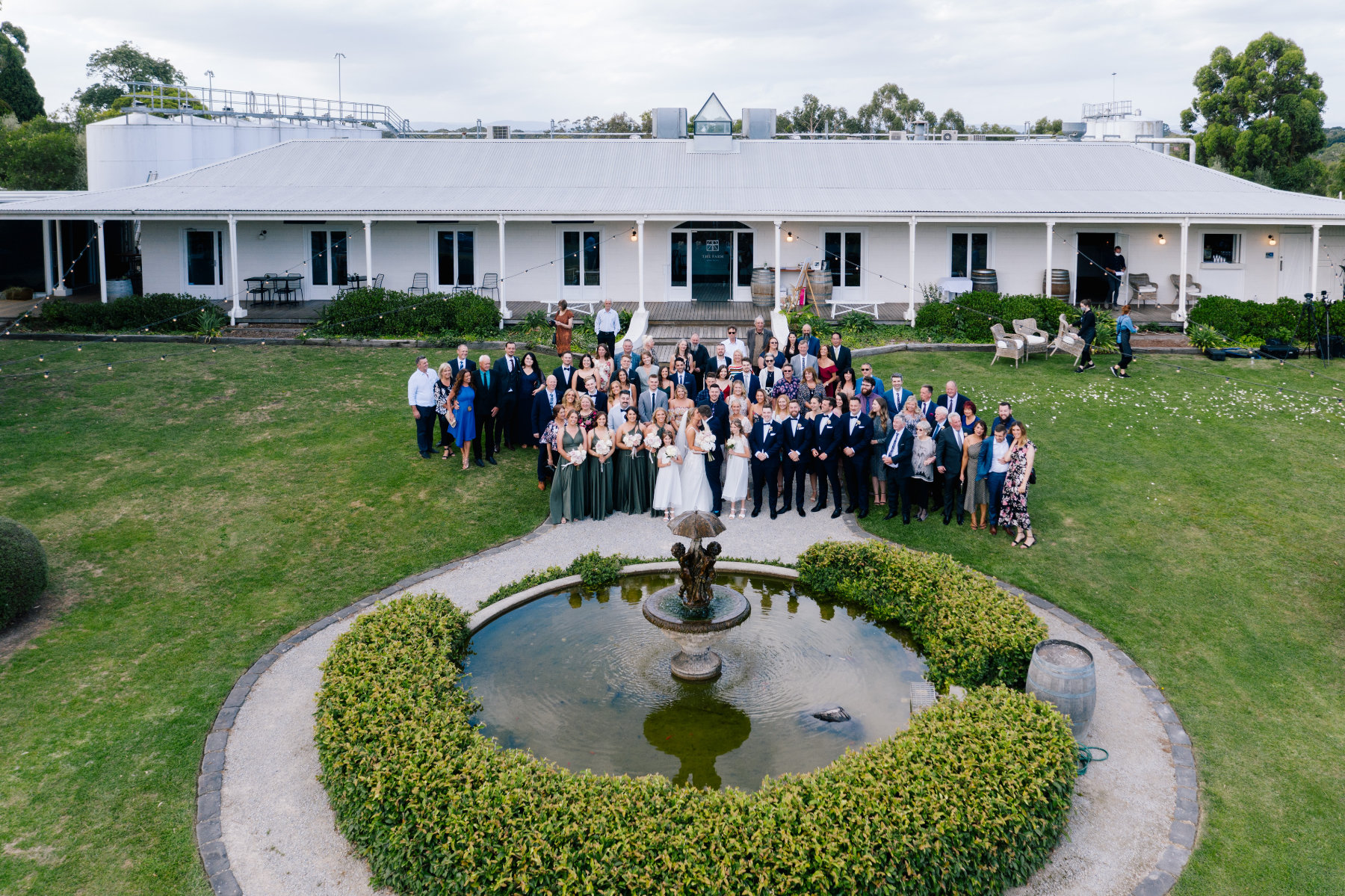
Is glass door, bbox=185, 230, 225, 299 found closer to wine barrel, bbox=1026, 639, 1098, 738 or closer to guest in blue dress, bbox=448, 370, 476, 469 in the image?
guest in blue dress, bbox=448, 370, 476, 469

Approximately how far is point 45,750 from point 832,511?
959 centimetres

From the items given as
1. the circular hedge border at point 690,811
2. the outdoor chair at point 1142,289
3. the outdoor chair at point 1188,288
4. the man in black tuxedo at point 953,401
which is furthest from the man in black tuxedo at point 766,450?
the outdoor chair at point 1188,288

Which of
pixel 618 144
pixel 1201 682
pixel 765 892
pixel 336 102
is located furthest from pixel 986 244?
pixel 336 102

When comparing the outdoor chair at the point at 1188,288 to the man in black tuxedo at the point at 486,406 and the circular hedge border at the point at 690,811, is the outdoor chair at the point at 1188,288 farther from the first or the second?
the circular hedge border at the point at 690,811

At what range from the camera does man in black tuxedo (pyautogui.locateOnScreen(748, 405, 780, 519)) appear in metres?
13.8

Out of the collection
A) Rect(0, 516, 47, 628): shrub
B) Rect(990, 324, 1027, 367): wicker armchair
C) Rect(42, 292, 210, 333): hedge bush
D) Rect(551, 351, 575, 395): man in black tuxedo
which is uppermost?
Rect(42, 292, 210, 333): hedge bush

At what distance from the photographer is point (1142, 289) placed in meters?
26.5

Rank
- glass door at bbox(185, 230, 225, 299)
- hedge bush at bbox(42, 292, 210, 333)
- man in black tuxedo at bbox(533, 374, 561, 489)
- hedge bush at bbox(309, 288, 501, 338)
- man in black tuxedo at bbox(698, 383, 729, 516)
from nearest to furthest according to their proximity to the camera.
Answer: man in black tuxedo at bbox(698, 383, 729, 516)
man in black tuxedo at bbox(533, 374, 561, 489)
hedge bush at bbox(309, 288, 501, 338)
hedge bush at bbox(42, 292, 210, 333)
glass door at bbox(185, 230, 225, 299)

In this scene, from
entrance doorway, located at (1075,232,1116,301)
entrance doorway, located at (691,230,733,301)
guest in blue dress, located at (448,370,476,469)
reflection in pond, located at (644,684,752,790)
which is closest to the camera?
reflection in pond, located at (644,684,752,790)

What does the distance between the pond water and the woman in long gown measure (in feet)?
8.17

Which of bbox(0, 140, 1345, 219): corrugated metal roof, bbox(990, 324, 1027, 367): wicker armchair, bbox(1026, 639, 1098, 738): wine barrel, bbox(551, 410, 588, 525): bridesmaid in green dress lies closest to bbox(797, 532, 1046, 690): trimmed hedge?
bbox(1026, 639, 1098, 738): wine barrel

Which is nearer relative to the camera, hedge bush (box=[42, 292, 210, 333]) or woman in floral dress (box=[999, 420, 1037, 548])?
woman in floral dress (box=[999, 420, 1037, 548])

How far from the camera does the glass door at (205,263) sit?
2858 cm

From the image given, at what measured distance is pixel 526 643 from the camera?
10.3 m
